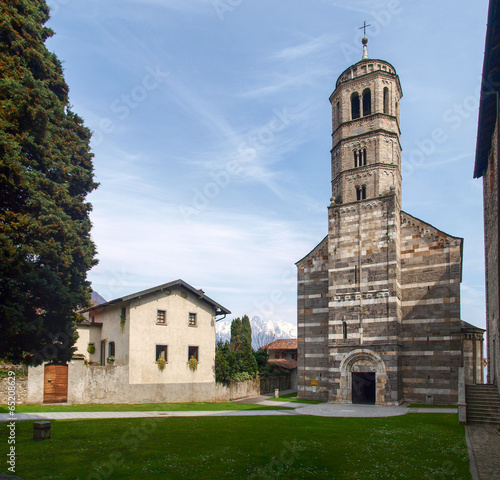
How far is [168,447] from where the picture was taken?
1473 cm

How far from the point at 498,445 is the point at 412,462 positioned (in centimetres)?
570

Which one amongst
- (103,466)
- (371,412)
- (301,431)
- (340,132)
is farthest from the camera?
(340,132)

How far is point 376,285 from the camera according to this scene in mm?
36750

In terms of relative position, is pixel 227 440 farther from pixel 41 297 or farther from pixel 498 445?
pixel 498 445

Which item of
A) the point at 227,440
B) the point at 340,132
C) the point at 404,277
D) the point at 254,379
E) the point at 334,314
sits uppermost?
the point at 340,132

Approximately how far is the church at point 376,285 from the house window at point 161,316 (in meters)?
13.5

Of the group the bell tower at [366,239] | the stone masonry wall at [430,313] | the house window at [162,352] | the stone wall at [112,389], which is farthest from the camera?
the bell tower at [366,239]

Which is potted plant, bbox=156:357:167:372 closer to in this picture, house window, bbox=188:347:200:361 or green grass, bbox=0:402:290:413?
green grass, bbox=0:402:290:413

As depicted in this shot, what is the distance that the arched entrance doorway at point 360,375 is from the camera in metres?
35.2

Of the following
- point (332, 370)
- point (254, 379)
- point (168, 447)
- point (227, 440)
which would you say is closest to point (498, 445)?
point (227, 440)

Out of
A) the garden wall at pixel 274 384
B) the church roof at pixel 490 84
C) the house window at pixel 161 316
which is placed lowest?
the garden wall at pixel 274 384

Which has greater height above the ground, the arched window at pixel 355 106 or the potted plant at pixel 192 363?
Answer: the arched window at pixel 355 106

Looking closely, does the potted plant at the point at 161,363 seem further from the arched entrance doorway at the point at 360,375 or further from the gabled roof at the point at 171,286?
the arched entrance doorway at the point at 360,375

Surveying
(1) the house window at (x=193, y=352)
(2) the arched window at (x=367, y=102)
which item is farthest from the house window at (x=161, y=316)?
(2) the arched window at (x=367, y=102)
